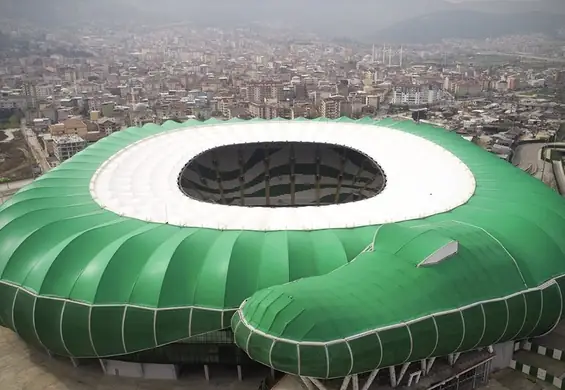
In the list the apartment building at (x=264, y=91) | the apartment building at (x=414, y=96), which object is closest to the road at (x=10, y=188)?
the apartment building at (x=264, y=91)

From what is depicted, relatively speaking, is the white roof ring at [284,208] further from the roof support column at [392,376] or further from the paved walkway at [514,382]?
the paved walkway at [514,382]

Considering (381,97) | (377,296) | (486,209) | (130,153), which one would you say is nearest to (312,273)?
(377,296)

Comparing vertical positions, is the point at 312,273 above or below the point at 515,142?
above

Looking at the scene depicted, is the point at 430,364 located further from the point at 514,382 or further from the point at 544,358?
the point at 544,358

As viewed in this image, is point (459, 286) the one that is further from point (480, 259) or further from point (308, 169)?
point (308, 169)

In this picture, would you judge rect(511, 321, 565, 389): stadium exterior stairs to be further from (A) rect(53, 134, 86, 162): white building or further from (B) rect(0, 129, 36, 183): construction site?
(A) rect(53, 134, 86, 162): white building

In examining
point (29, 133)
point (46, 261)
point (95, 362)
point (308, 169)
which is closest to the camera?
point (46, 261)
